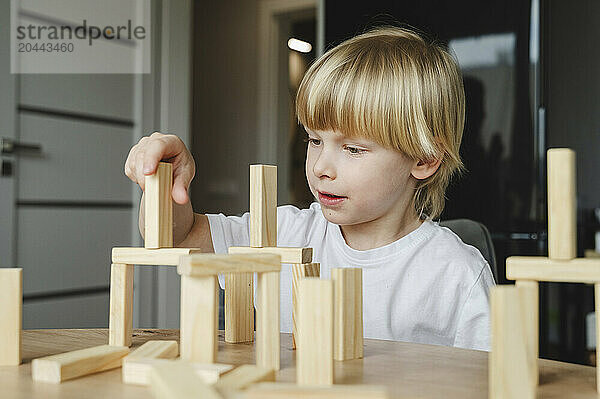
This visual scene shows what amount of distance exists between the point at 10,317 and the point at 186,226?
0.49 meters

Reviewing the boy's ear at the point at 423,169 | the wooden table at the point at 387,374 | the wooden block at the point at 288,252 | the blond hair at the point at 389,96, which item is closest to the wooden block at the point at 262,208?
the wooden block at the point at 288,252

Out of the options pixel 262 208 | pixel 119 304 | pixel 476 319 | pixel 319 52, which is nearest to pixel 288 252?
pixel 262 208

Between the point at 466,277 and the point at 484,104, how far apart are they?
1385 millimetres

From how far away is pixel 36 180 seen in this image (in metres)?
2.36

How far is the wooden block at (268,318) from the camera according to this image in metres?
0.55

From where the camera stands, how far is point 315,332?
0.49 meters

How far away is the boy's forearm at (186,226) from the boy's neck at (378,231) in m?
0.27

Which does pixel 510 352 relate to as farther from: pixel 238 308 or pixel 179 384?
pixel 238 308

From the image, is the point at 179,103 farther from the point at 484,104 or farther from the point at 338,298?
the point at 338,298

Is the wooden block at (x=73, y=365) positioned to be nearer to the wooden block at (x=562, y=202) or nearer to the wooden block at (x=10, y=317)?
the wooden block at (x=10, y=317)

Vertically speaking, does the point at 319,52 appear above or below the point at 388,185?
above

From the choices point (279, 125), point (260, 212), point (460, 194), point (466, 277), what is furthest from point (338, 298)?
point (279, 125)

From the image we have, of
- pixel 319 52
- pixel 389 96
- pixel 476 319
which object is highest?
pixel 319 52

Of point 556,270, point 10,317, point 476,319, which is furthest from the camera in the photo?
point 476,319
